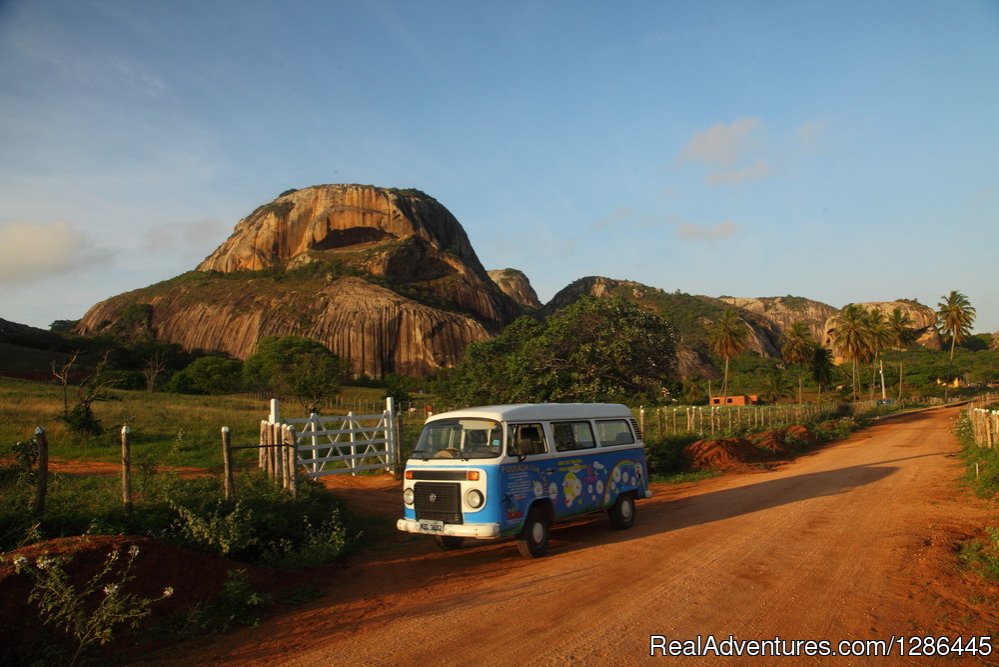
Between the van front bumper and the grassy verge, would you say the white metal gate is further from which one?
the grassy verge

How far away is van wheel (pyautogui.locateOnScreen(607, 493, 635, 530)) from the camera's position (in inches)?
432

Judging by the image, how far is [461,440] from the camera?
9.28 m

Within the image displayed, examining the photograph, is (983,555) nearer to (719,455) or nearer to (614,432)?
(614,432)

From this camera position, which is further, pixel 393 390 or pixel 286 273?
pixel 286 273

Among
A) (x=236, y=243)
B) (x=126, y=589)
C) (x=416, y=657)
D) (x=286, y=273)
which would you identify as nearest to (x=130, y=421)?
(x=126, y=589)

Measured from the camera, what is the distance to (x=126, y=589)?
643 cm

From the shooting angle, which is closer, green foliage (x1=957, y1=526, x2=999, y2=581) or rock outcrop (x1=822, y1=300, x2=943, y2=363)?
green foliage (x1=957, y1=526, x2=999, y2=581)

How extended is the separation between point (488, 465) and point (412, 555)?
2.10 metres

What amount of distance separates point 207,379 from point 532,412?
52.8 meters

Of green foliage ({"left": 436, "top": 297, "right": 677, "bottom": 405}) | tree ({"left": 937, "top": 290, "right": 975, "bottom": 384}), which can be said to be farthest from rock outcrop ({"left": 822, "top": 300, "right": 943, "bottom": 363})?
green foliage ({"left": 436, "top": 297, "right": 677, "bottom": 405})

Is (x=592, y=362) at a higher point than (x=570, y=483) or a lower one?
higher

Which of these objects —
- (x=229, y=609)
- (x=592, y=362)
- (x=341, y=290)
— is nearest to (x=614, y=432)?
(x=229, y=609)

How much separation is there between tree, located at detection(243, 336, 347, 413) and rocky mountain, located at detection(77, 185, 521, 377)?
29.1 meters

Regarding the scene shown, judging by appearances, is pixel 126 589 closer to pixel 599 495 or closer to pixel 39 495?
pixel 39 495
